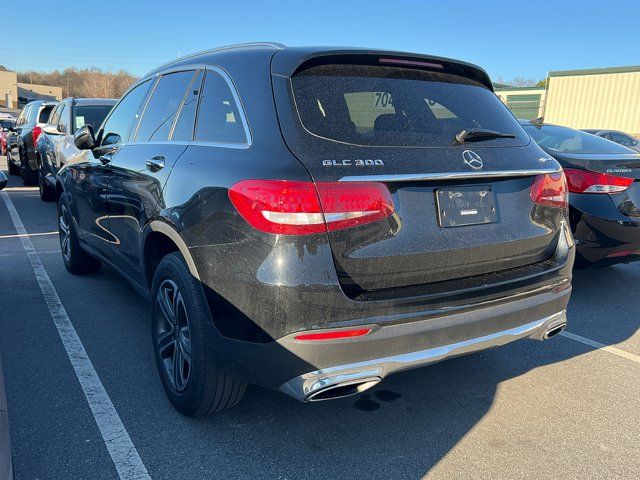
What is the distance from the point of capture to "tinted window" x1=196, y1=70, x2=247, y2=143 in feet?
8.52

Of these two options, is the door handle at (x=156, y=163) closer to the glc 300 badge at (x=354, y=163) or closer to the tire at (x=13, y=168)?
the glc 300 badge at (x=354, y=163)

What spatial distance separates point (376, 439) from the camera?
2.70 meters

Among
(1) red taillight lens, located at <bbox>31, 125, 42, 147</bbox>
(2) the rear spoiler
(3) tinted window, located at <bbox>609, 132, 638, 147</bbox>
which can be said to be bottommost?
(1) red taillight lens, located at <bbox>31, 125, 42, 147</bbox>

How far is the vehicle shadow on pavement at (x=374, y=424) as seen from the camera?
8.22 ft

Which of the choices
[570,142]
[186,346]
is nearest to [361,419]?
[186,346]

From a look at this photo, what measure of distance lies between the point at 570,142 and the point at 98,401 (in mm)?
4889

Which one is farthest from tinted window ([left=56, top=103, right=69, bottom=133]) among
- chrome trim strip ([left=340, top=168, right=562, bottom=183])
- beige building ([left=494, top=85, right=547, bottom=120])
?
beige building ([left=494, top=85, right=547, bottom=120])

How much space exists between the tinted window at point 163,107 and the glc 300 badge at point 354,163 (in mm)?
1429

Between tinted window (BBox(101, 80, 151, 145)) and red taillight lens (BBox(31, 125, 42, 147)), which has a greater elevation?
tinted window (BBox(101, 80, 151, 145))

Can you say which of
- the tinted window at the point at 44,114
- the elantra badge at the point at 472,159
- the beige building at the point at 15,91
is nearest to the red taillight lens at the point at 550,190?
the elantra badge at the point at 472,159

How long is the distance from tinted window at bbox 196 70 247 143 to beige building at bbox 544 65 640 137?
31.7 metres

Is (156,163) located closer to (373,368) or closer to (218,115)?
(218,115)

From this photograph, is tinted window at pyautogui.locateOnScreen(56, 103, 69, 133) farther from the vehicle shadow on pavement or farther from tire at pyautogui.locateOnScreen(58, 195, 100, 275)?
the vehicle shadow on pavement

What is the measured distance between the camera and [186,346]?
2.78 meters
